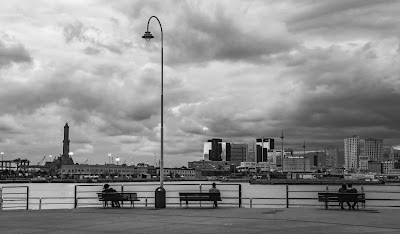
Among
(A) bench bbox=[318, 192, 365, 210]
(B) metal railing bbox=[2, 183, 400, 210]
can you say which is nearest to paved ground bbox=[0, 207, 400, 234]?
(B) metal railing bbox=[2, 183, 400, 210]

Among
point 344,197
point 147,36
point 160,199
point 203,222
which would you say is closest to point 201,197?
point 160,199

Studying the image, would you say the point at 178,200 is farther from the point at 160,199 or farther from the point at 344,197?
the point at 344,197

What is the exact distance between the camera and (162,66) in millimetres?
33375

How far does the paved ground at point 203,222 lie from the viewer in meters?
19.9

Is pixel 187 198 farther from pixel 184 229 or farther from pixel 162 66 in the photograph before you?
pixel 184 229

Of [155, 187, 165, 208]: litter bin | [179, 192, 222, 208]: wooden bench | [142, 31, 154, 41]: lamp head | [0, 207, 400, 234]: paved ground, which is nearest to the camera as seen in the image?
[0, 207, 400, 234]: paved ground

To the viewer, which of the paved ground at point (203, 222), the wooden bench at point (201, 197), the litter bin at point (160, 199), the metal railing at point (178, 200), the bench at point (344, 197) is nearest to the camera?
the paved ground at point (203, 222)

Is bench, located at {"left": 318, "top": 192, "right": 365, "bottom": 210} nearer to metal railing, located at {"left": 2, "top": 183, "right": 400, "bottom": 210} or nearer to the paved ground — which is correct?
metal railing, located at {"left": 2, "top": 183, "right": 400, "bottom": 210}

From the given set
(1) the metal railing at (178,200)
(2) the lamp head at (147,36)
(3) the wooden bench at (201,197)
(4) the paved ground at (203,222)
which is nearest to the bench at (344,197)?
(1) the metal railing at (178,200)

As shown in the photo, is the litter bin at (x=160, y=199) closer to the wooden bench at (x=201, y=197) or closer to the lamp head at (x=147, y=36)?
the wooden bench at (x=201, y=197)

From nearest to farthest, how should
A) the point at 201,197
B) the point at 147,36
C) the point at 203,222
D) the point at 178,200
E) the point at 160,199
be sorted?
1. the point at 203,222
2. the point at 160,199
3. the point at 201,197
4. the point at 147,36
5. the point at 178,200

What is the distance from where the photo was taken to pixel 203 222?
74.4 feet

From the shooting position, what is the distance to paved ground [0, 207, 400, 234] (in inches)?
784

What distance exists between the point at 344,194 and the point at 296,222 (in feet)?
27.7
